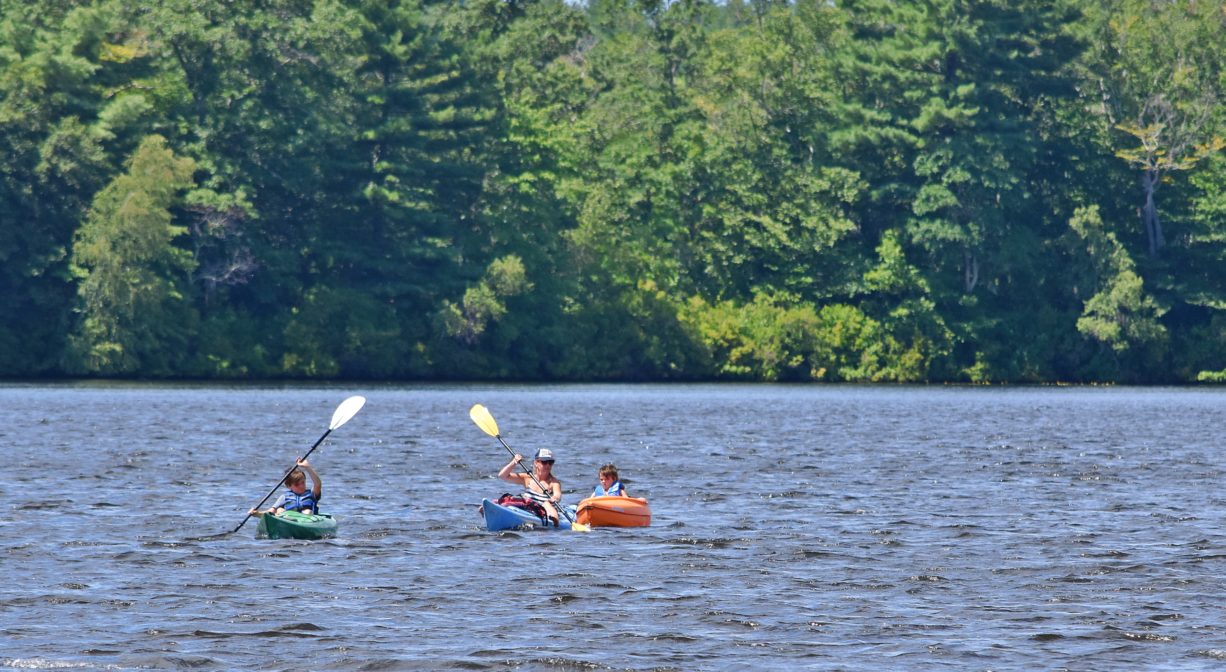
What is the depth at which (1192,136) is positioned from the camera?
107 m

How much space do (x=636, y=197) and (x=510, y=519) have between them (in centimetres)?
7998

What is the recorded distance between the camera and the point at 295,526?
103ft

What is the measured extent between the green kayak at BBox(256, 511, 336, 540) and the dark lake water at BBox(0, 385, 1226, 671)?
0.40m

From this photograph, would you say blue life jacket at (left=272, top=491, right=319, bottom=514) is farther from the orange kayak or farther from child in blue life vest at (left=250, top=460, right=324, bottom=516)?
the orange kayak

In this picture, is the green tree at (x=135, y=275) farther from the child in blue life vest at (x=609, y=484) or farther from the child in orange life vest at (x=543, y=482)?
the child in blue life vest at (x=609, y=484)

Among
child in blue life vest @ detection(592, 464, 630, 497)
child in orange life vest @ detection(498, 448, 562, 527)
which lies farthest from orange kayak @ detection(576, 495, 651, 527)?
child in orange life vest @ detection(498, 448, 562, 527)

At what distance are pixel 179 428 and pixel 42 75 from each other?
41620 mm

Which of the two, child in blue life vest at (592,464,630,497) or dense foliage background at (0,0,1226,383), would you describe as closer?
child in blue life vest at (592,464,630,497)

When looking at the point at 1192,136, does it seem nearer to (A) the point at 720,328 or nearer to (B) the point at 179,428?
(A) the point at 720,328

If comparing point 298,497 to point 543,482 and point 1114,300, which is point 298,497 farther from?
point 1114,300

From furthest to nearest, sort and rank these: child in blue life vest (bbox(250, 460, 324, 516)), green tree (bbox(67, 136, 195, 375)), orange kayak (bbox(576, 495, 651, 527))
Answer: green tree (bbox(67, 136, 195, 375))
orange kayak (bbox(576, 495, 651, 527))
child in blue life vest (bbox(250, 460, 324, 516))

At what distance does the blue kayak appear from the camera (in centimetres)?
3322

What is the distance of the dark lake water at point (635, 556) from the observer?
22031 mm

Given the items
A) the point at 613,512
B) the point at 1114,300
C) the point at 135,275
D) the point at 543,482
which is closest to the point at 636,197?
the point at 1114,300
